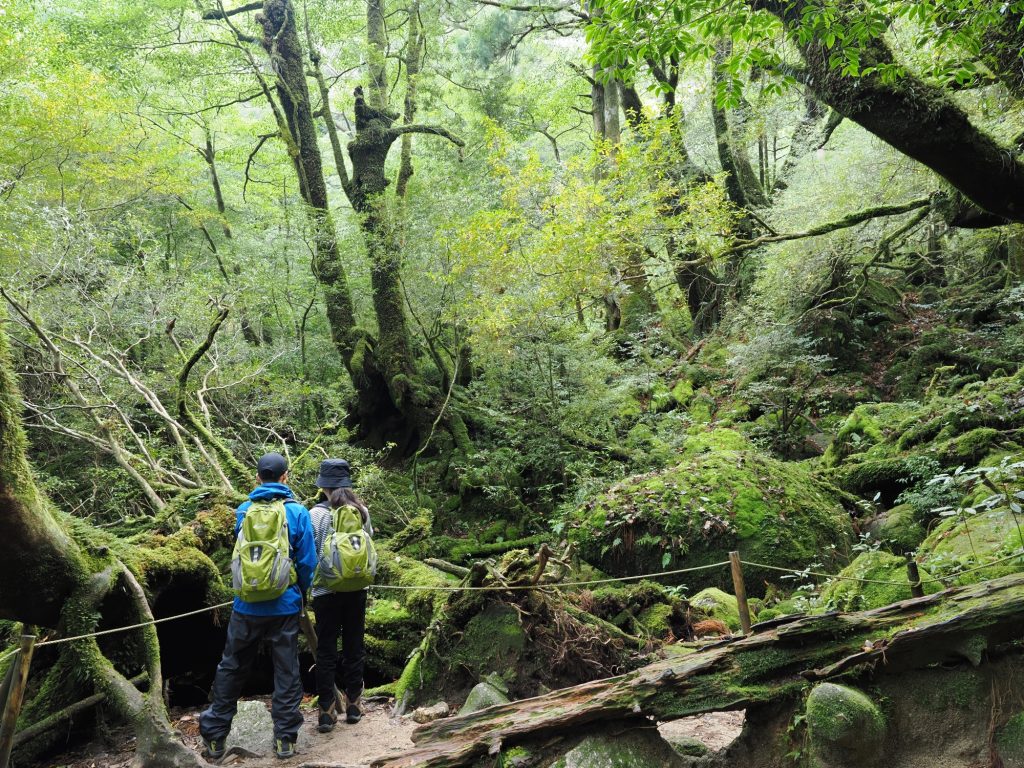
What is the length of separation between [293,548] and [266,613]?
45cm

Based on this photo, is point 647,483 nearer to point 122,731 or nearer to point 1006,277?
point 122,731

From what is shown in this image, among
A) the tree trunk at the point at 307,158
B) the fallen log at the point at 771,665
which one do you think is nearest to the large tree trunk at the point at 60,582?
the fallen log at the point at 771,665

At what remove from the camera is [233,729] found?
14.9 ft

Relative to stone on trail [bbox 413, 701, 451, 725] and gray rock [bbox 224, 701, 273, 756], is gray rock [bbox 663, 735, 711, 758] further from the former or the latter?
gray rock [bbox 224, 701, 273, 756]

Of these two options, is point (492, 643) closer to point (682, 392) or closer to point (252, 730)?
point (252, 730)

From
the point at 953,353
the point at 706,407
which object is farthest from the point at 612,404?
the point at 953,353

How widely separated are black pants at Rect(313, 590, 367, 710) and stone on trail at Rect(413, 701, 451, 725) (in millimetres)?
499

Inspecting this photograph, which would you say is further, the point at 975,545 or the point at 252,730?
the point at 975,545

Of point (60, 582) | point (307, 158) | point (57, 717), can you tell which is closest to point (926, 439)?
point (60, 582)

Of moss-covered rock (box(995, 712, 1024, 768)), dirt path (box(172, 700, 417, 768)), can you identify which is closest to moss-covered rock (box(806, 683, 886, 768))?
moss-covered rock (box(995, 712, 1024, 768))

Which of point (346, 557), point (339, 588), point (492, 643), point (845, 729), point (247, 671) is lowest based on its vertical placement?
point (492, 643)

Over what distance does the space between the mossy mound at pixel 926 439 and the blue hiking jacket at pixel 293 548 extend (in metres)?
6.91

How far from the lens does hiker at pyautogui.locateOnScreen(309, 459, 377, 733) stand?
4566mm

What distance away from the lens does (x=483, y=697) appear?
4758 millimetres
